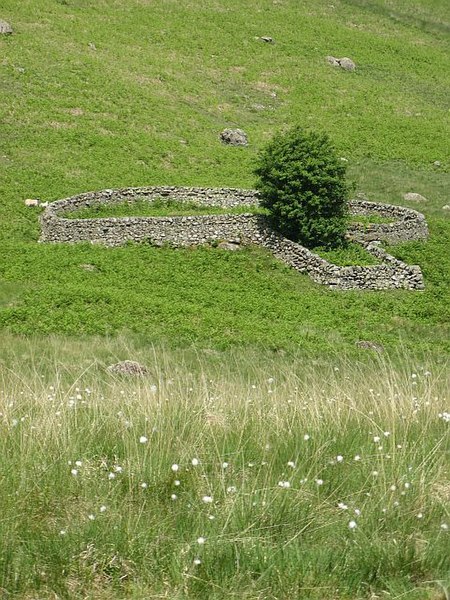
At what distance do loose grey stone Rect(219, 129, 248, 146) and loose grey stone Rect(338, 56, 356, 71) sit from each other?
66.2 ft

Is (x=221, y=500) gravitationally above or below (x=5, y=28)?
above

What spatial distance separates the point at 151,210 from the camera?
32.5 m

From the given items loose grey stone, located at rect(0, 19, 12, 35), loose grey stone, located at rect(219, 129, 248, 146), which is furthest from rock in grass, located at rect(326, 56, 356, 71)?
loose grey stone, located at rect(0, 19, 12, 35)

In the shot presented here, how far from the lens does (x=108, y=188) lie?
35.4 meters

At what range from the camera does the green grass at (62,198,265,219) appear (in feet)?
103

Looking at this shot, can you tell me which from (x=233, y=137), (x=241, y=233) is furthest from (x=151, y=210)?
(x=233, y=137)

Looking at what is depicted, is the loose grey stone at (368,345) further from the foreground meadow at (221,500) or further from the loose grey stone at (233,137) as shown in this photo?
the loose grey stone at (233,137)

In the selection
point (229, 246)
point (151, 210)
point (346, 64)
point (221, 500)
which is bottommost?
point (151, 210)

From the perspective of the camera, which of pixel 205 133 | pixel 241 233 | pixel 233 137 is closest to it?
pixel 241 233

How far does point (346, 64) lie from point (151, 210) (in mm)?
35705

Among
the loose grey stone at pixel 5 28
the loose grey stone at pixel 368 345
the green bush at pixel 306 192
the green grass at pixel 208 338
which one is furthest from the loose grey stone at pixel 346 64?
the loose grey stone at pixel 368 345

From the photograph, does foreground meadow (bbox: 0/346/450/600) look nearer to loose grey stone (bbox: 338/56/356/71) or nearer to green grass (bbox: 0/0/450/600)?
green grass (bbox: 0/0/450/600)

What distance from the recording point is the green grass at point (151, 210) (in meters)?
31.5

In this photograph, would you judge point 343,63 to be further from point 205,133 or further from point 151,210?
point 151,210
